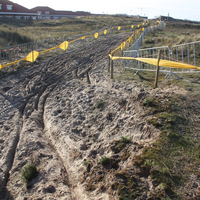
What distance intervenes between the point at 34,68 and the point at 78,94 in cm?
549

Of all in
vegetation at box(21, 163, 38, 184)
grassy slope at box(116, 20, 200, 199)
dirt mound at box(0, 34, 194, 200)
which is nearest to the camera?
grassy slope at box(116, 20, 200, 199)

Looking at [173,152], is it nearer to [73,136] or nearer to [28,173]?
[73,136]

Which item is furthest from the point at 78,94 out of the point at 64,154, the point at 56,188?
the point at 56,188

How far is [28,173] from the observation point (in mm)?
4082

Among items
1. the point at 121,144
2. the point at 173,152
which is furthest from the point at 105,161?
the point at 173,152

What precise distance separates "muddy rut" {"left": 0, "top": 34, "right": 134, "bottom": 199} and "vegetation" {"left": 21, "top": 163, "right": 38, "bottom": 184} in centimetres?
12

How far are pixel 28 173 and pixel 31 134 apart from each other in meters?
1.84

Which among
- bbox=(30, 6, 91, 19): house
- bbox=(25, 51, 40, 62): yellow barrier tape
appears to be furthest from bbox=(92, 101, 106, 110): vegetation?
bbox=(30, 6, 91, 19): house

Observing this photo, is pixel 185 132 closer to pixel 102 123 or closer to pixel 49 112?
pixel 102 123

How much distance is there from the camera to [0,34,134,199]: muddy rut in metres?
3.90

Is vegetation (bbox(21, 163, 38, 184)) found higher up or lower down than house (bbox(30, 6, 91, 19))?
lower down

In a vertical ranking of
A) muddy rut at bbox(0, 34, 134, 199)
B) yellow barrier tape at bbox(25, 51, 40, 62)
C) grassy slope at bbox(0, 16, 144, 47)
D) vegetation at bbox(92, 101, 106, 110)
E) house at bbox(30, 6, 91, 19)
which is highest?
house at bbox(30, 6, 91, 19)

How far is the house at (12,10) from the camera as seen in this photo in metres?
50.0

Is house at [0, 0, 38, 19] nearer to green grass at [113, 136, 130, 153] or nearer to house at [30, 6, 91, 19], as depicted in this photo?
house at [30, 6, 91, 19]
